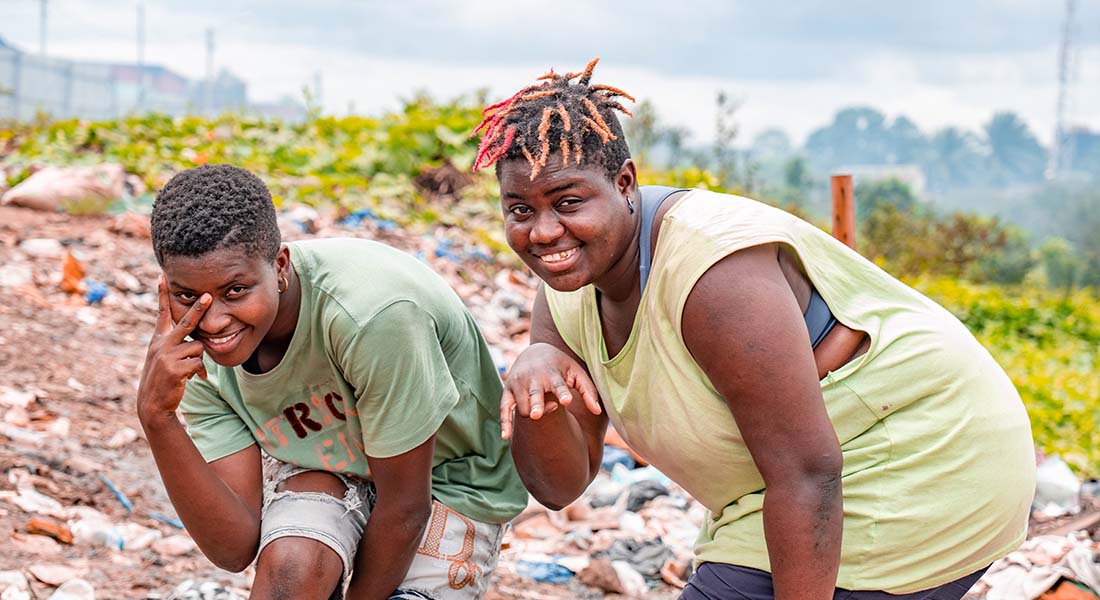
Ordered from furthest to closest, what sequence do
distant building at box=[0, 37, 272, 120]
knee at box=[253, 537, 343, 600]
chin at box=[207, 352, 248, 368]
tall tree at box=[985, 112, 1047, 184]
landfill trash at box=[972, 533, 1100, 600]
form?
tall tree at box=[985, 112, 1047, 184] → distant building at box=[0, 37, 272, 120] → landfill trash at box=[972, 533, 1100, 600] → knee at box=[253, 537, 343, 600] → chin at box=[207, 352, 248, 368]

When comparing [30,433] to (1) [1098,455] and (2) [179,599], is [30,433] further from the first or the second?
(1) [1098,455]

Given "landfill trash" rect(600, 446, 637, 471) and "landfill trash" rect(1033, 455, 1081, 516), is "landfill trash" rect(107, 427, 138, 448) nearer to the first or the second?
"landfill trash" rect(600, 446, 637, 471)

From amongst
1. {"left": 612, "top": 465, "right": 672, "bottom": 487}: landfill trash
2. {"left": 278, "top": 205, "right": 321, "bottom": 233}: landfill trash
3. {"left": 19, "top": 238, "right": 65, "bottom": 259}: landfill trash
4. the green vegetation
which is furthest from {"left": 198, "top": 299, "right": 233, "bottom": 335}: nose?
{"left": 278, "top": 205, "right": 321, "bottom": 233}: landfill trash

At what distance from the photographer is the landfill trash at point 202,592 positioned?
107 inches

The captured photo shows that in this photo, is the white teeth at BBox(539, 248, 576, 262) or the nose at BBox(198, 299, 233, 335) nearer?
the white teeth at BBox(539, 248, 576, 262)

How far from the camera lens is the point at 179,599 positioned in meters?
2.70

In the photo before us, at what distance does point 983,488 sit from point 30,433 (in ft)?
11.0

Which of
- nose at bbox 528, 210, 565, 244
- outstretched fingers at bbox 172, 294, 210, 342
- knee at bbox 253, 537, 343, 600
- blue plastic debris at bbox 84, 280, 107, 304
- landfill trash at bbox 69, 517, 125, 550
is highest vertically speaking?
nose at bbox 528, 210, 565, 244

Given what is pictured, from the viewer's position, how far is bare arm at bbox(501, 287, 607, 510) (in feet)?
6.56

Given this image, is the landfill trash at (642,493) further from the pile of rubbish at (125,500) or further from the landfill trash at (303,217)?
the landfill trash at (303,217)

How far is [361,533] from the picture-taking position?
2.35m

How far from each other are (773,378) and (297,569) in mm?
1110

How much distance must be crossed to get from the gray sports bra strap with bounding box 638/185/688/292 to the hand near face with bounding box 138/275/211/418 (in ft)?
2.69

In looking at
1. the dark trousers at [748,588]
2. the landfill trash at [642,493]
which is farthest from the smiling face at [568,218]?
the landfill trash at [642,493]
